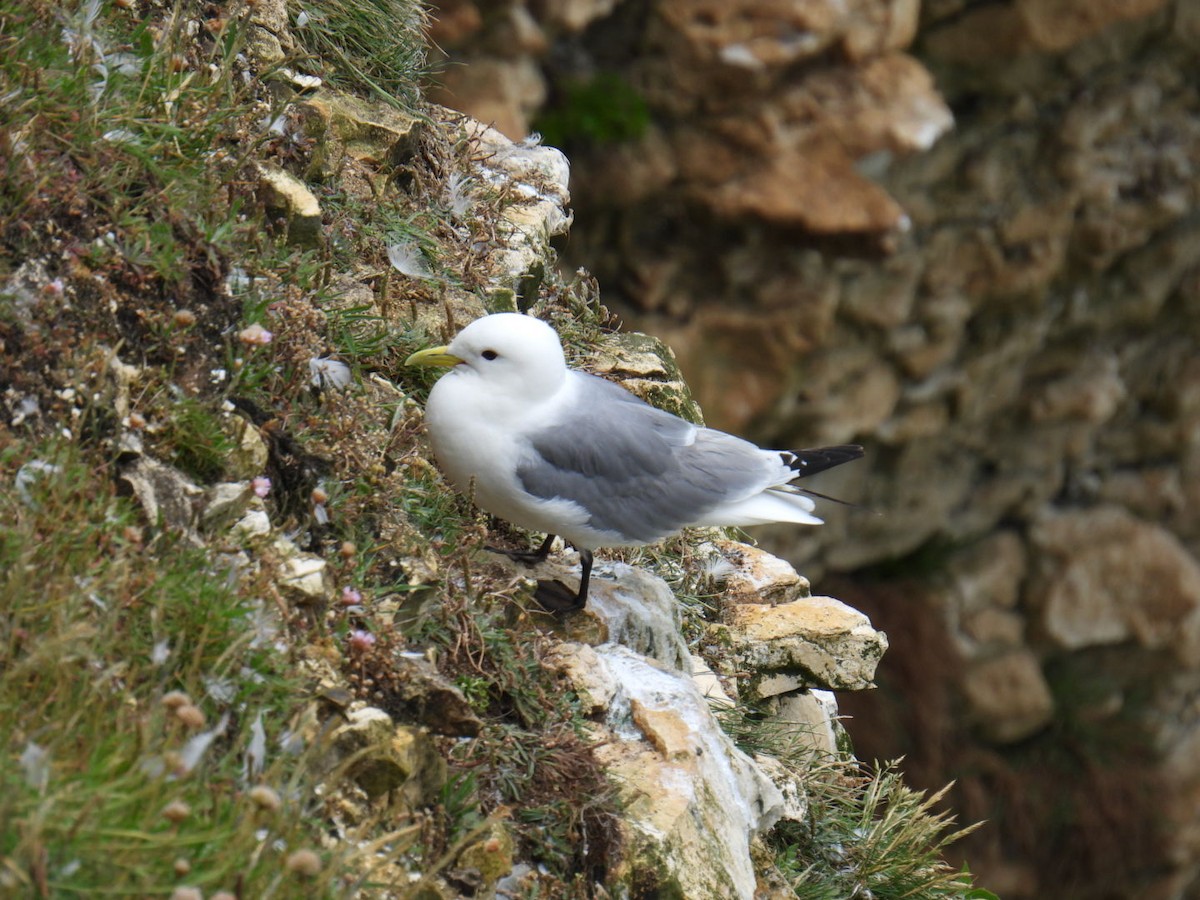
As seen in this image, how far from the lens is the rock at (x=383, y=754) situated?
90.3 inches

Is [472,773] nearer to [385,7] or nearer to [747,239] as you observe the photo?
[385,7]

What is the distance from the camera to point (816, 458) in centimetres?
381

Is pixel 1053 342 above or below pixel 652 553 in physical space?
below

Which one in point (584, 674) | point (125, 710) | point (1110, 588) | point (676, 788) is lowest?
point (1110, 588)

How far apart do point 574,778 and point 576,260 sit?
4764 mm

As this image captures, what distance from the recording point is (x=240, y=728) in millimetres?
2141

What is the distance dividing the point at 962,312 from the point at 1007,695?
248cm

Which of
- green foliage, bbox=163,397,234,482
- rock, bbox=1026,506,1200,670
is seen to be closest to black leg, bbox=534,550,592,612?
green foliage, bbox=163,397,234,482

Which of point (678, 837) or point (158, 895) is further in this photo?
point (678, 837)

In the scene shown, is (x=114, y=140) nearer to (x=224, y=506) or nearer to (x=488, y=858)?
(x=224, y=506)

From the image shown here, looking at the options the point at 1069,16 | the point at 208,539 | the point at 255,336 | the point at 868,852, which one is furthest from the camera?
the point at 1069,16

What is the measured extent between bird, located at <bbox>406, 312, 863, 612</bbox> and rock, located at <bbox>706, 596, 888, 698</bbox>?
1.63ft

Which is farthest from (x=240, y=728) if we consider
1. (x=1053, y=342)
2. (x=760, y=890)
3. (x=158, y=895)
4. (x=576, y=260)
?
(x=1053, y=342)

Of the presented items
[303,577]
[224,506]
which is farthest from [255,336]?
[303,577]
